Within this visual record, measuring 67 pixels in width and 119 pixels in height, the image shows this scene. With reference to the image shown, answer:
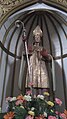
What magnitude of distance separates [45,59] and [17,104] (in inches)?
85.0

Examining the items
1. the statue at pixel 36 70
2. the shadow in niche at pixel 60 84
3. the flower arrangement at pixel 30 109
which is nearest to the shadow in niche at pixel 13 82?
the statue at pixel 36 70

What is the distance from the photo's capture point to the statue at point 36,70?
3.39 meters

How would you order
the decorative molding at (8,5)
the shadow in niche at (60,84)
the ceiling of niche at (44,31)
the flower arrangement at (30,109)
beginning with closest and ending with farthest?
the flower arrangement at (30,109)
the decorative molding at (8,5)
the ceiling of niche at (44,31)
the shadow in niche at (60,84)

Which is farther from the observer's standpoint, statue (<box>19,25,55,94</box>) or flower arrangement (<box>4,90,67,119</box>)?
statue (<box>19,25,55,94</box>)

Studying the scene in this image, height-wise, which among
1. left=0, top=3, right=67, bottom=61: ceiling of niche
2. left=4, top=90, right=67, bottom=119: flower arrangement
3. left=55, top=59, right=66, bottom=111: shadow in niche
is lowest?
left=4, top=90, right=67, bottom=119: flower arrangement

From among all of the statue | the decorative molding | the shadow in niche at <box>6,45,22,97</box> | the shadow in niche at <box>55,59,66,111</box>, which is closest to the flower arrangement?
the statue

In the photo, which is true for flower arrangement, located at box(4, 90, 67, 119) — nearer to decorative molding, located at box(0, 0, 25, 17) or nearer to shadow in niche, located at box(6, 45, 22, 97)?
decorative molding, located at box(0, 0, 25, 17)

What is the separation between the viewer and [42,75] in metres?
3.48

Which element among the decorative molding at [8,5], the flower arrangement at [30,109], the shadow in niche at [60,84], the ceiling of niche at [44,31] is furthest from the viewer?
the shadow in niche at [60,84]

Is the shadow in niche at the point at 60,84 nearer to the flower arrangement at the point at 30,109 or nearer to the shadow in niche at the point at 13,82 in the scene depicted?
the shadow in niche at the point at 13,82

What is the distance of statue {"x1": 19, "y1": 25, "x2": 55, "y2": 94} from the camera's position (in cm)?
339

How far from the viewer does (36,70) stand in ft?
11.4

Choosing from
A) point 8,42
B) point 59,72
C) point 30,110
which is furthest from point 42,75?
point 30,110

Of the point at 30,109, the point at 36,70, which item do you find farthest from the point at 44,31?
the point at 30,109
